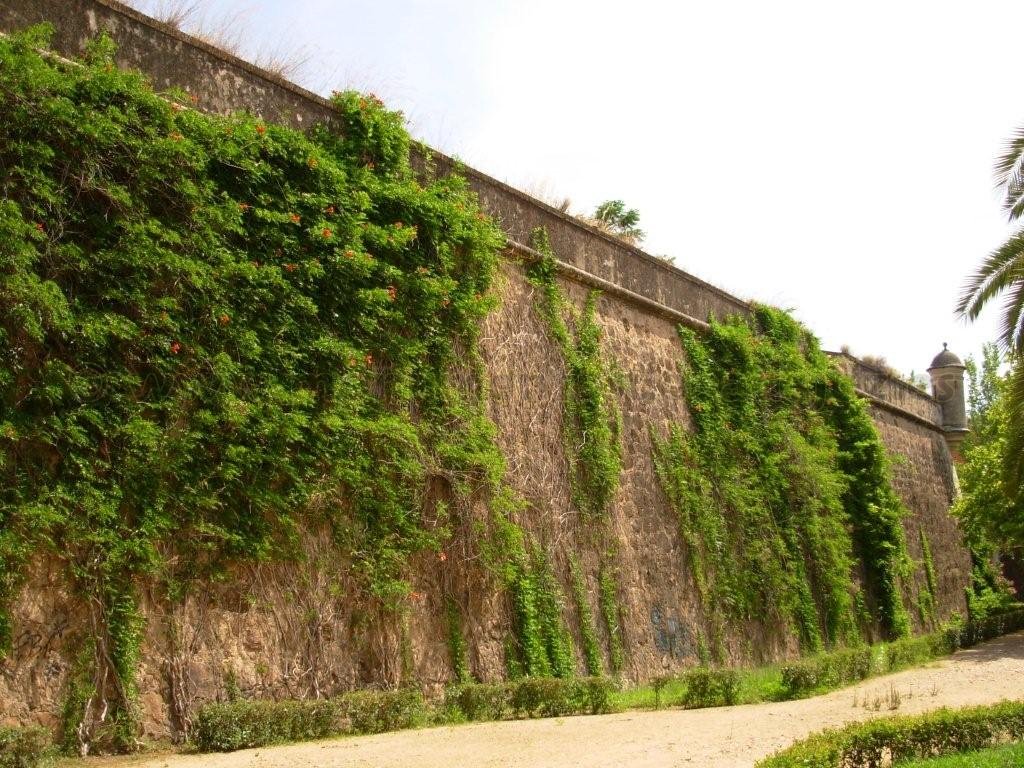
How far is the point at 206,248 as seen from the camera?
24.4ft

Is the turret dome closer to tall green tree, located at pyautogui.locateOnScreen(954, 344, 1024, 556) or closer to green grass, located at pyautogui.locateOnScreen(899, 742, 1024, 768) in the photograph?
tall green tree, located at pyautogui.locateOnScreen(954, 344, 1024, 556)

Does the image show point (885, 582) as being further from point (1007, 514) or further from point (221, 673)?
point (221, 673)

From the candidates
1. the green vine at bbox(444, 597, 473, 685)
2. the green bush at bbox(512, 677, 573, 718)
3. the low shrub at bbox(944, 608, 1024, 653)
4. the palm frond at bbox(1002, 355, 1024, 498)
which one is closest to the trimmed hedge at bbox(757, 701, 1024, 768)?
the green bush at bbox(512, 677, 573, 718)

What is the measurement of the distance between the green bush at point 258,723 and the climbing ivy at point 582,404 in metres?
4.36

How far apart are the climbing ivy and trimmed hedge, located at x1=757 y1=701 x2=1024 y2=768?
4580mm

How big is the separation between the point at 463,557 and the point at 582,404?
9.11 feet

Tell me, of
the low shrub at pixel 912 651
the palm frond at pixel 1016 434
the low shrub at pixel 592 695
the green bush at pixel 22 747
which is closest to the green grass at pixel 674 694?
the low shrub at pixel 592 695

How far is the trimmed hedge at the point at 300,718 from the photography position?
6555 mm

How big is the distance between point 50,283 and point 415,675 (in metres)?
4.13

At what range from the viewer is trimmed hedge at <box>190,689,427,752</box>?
21.5 feet

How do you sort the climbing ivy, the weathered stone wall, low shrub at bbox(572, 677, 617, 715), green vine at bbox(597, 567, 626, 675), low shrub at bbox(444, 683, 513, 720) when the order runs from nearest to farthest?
the weathered stone wall, low shrub at bbox(444, 683, 513, 720), low shrub at bbox(572, 677, 617, 715), green vine at bbox(597, 567, 626, 675), the climbing ivy

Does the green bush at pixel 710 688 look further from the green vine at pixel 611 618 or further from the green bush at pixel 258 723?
Answer: the green bush at pixel 258 723

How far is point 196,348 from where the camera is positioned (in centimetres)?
723

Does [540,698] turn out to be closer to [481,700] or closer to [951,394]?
[481,700]
